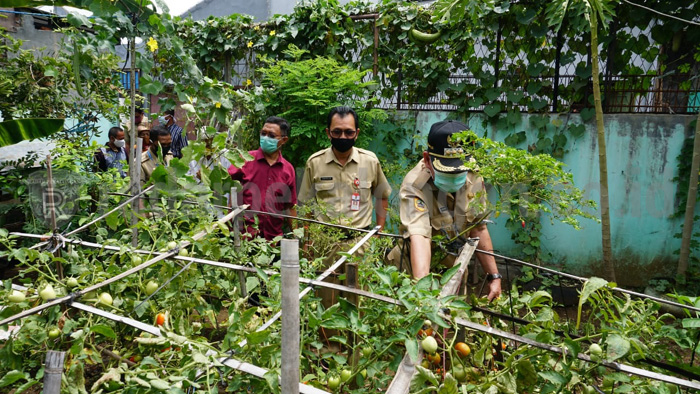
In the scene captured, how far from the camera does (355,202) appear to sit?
134 inches

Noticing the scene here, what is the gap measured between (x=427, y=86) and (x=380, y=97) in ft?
1.76

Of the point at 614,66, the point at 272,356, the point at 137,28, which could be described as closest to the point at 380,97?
the point at 614,66

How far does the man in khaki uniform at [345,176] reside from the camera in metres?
3.32

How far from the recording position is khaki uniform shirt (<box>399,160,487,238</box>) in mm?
2413

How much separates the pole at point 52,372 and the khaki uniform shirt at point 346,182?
2.33m

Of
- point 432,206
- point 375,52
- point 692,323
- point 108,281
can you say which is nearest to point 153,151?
point 375,52

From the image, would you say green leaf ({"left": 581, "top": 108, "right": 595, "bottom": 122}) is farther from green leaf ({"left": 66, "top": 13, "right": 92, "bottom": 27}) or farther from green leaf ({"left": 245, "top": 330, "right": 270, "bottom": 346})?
green leaf ({"left": 245, "top": 330, "right": 270, "bottom": 346})

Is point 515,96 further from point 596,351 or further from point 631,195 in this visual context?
point 596,351

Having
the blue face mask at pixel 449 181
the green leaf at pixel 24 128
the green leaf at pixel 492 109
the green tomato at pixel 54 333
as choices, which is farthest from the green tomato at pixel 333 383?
the green leaf at pixel 492 109

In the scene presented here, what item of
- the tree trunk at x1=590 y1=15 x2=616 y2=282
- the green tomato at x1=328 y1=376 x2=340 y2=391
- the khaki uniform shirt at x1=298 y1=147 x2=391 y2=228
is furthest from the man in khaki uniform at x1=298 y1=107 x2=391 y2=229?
the green tomato at x1=328 y1=376 x2=340 y2=391

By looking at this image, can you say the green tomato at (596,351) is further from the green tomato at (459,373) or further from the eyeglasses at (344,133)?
the eyeglasses at (344,133)

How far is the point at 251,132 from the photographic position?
17.6 feet

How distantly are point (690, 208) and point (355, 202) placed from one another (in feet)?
8.85

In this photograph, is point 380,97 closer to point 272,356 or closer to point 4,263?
point 4,263
